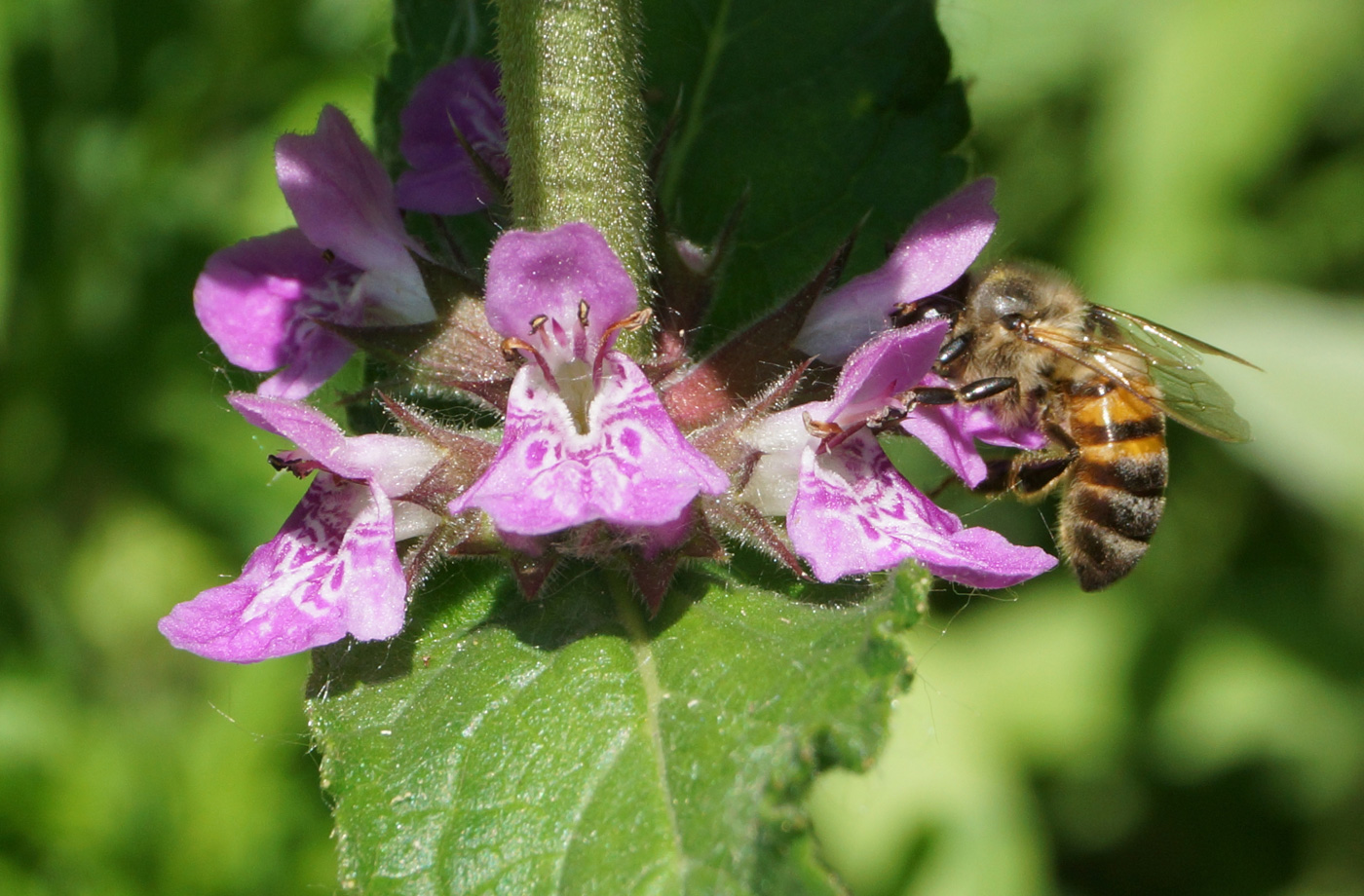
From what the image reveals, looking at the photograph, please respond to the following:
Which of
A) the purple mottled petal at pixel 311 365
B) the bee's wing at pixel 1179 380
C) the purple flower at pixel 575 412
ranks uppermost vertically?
the purple flower at pixel 575 412

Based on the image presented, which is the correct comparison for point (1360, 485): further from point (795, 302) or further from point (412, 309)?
point (412, 309)

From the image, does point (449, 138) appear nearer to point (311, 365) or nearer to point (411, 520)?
point (311, 365)

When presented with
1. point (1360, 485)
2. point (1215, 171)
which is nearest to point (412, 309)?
point (1360, 485)

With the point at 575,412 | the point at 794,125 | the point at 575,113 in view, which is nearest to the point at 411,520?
the point at 575,412

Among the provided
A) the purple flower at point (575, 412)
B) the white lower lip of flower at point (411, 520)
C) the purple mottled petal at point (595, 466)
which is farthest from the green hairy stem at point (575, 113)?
the white lower lip of flower at point (411, 520)

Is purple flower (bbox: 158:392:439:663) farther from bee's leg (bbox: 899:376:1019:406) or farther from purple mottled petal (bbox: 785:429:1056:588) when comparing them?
bee's leg (bbox: 899:376:1019:406)

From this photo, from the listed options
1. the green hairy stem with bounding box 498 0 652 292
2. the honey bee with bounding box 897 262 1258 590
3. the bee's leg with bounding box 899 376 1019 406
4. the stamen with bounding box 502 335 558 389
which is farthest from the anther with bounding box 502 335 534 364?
the honey bee with bounding box 897 262 1258 590

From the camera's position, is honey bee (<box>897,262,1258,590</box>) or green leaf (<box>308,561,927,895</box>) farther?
honey bee (<box>897,262,1258,590</box>)

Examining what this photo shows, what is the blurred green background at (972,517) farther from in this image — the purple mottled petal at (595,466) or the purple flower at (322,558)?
the purple mottled petal at (595,466)
